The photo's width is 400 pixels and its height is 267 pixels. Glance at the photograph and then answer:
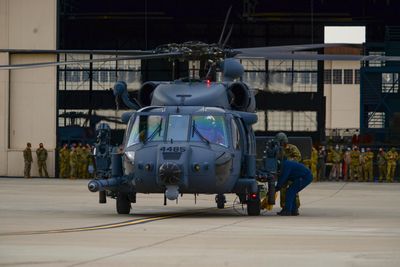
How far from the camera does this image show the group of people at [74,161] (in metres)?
46.6

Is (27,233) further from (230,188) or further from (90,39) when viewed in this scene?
(90,39)

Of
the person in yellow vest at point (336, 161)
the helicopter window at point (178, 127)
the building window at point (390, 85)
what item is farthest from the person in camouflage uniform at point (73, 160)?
the helicopter window at point (178, 127)

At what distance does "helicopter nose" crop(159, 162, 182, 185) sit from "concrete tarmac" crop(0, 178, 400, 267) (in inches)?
26.5

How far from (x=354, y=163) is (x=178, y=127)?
90.9ft

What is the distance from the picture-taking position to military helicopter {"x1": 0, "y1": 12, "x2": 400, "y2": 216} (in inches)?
811

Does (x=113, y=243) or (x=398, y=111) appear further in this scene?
(x=398, y=111)

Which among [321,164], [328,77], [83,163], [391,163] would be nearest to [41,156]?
[83,163]

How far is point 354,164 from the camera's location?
1891 inches

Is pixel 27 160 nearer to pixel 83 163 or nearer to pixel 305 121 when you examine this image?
pixel 83 163

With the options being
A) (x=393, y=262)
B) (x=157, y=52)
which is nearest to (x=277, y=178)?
(x=157, y=52)

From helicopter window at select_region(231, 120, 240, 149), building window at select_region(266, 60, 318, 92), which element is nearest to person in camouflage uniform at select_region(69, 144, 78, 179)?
building window at select_region(266, 60, 318, 92)

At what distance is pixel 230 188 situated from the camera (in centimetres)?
2139

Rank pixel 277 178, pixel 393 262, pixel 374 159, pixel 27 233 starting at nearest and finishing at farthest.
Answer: pixel 393 262
pixel 27 233
pixel 277 178
pixel 374 159

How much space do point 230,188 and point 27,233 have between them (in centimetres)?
600
